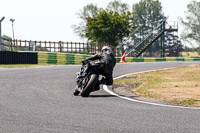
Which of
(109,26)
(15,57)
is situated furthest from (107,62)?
(109,26)

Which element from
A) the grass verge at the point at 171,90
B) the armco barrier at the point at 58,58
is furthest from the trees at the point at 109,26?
the grass verge at the point at 171,90

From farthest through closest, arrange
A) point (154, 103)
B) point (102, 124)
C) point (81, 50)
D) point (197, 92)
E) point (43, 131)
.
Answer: point (81, 50)
point (197, 92)
point (154, 103)
point (102, 124)
point (43, 131)

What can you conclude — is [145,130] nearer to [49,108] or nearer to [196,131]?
[196,131]

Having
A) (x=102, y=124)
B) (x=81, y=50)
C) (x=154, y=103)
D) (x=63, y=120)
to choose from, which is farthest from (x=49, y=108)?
(x=81, y=50)

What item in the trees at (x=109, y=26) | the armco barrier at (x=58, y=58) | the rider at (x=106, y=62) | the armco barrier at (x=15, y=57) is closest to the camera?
the rider at (x=106, y=62)

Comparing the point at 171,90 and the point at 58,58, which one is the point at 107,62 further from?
the point at 58,58

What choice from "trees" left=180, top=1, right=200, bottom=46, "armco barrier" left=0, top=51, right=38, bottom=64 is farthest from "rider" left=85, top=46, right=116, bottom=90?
"trees" left=180, top=1, right=200, bottom=46

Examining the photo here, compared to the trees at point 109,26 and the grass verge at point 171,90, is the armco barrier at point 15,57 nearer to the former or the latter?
the grass verge at point 171,90

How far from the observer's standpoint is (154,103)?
910 cm

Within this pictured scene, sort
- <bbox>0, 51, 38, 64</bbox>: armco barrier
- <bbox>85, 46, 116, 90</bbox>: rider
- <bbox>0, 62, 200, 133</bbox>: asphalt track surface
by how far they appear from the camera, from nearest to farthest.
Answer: <bbox>0, 62, 200, 133</bbox>: asphalt track surface, <bbox>85, 46, 116, 90</bbox>: rider, <bbox>0, 51, 38, 64</bbox>: armco barrier

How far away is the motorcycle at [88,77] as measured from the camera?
10039 mm

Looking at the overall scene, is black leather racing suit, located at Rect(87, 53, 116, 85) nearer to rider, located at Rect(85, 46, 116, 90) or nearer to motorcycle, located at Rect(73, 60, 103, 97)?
rider, located at Rect(85, 46, 116, 90)

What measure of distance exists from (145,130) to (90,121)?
112 centimetres

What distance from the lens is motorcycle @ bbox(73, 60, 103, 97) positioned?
32.9 feet
